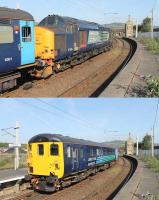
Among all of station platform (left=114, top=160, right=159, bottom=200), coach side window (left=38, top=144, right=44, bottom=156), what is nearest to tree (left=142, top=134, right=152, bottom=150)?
station platform (left=114, top=160, right=159, bottom=200)

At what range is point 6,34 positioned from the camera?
Answer: 1529 centimetres

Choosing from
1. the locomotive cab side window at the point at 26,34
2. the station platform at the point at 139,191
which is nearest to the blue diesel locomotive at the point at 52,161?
the station platform at the point at 139,191

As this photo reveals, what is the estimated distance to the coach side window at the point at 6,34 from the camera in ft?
48.8

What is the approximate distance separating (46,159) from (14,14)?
6.13 metres

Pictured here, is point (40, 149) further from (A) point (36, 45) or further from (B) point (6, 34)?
(A) point (36, 45)

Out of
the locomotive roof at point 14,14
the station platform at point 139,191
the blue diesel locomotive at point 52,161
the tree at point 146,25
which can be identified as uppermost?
Result: the tree at point 146,25

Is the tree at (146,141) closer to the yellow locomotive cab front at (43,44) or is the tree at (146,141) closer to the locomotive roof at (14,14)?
the yellow locomotive cab front at (43,44)

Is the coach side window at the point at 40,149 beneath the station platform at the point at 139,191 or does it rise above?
above

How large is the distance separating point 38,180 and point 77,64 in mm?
10679

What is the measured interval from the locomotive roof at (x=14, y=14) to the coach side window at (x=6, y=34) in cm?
43

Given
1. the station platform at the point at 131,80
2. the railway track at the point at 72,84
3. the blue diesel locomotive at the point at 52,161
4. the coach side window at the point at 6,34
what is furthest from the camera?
the railway track at the point at 72,84

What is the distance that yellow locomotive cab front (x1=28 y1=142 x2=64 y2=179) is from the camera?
16.3m

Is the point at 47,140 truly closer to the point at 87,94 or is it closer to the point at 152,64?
the point at 87,94

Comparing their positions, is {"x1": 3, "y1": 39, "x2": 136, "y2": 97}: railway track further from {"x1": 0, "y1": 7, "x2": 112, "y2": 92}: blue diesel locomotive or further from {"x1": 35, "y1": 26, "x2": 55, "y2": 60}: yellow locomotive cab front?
{"x1": 35, "y1": 26, "x2": 55, "y2": 60}: yellow locomotive cab front
